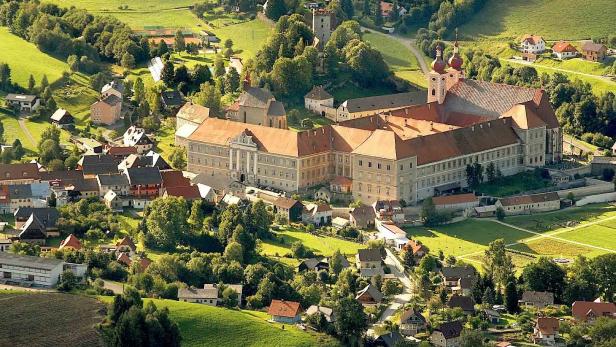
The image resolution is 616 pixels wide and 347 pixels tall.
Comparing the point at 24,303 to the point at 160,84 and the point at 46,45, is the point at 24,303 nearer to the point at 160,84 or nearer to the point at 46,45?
the point at 160,84

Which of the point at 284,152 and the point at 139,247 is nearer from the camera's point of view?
the point at 139,247

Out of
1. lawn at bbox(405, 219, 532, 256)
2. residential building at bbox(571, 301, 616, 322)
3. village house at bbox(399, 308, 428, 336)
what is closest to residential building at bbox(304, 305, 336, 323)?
village house at bbox(399, 308, 428, 336)

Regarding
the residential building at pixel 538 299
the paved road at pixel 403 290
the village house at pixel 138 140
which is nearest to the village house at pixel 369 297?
the paved road at pixel 403 290

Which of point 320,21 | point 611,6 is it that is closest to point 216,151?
point 320,21

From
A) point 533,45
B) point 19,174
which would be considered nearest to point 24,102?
point 19,174

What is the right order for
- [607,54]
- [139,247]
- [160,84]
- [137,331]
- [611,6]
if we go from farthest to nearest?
[611,6] < [607,54] < [160,84] < [139,247] < [137,331]
